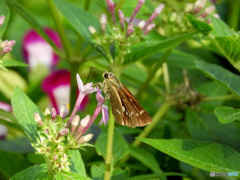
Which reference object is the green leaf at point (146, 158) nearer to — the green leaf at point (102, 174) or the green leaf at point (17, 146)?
the green leaf at point (102, 174)

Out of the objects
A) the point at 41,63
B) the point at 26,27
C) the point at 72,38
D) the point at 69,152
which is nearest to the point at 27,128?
the point at 69,152

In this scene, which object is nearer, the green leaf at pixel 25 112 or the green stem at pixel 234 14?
the green leaf at pixel 25 112

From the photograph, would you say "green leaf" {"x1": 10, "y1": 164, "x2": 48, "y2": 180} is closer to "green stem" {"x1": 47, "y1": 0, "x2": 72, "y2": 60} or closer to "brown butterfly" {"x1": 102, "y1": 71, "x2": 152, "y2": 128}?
"brown butterfly" {"x1": 102, "y1": 71, "x2": 152, "y2": 128}

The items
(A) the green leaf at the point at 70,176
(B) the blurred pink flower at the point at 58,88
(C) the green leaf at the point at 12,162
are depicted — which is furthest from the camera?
(B) the blurred pink flower at the point at 58,88

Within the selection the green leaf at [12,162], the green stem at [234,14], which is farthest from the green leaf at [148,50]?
the green stem at [234,14]

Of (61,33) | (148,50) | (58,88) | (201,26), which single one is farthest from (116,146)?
(58,88)

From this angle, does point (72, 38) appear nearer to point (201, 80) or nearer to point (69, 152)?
point (201, 80)

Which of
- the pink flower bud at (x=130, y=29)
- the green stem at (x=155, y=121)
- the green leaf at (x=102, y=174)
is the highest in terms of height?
the pink flower bud at (x=130, y=29)
